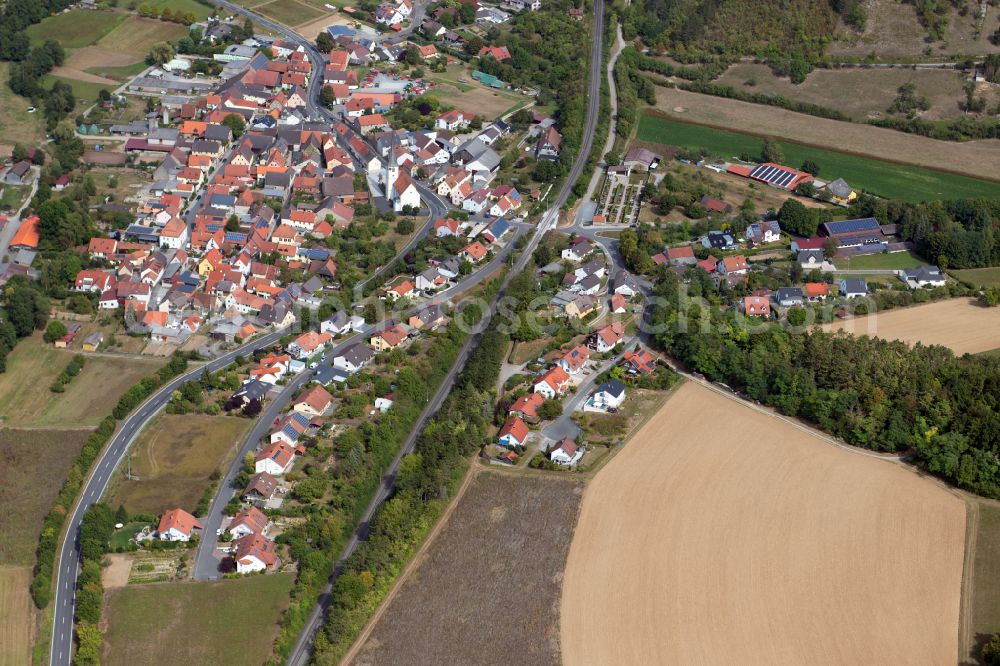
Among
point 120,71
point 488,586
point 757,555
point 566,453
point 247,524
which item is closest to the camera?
point 488,586

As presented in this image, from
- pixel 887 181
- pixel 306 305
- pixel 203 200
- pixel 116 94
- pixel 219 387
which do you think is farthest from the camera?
pixel 116 94

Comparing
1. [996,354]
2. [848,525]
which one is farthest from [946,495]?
[996,354]

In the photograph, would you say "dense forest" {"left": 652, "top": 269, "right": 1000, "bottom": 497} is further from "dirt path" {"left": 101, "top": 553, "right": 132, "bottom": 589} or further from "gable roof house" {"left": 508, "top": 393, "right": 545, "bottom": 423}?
"dirt path" {"left": 101, "top": 553, "right": 132, "bottom": 589}

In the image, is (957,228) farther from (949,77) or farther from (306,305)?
(306,305)

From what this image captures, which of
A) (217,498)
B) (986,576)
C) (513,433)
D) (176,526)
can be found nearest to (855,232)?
(513,433)

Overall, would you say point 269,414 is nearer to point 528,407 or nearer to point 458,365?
point 458,365

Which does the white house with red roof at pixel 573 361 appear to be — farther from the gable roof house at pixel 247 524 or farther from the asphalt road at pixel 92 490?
the gable roof house at pixel 247 524

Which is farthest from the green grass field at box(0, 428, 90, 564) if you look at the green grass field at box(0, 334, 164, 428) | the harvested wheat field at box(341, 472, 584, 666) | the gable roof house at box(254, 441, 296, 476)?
Answer: the harvested wheat field at box(341, 472, 584, 666)

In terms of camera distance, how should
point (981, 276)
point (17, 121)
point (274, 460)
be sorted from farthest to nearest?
point (17, 121)
point (981, 276)
point (274, 460)
